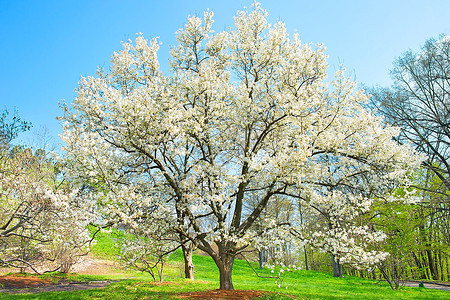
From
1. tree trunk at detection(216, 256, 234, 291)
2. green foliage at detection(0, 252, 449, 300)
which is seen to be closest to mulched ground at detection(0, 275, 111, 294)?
green foliage at detection(0, 252, 449, 300)

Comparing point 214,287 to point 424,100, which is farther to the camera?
point 424,100

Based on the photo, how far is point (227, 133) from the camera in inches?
489

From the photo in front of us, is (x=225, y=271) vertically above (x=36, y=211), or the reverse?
(x=36, y=211)

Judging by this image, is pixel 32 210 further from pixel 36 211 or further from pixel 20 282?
pixel 20 282

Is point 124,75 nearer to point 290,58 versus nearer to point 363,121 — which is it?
point 290,58

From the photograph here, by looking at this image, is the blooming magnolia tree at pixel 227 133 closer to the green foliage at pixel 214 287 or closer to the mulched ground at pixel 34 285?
the green foliage at pixel 214 287

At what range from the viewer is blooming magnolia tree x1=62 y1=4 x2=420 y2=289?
9344 mm

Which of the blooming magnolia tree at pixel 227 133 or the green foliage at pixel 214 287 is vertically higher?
the blooming magnolia tree at pixel 227 133

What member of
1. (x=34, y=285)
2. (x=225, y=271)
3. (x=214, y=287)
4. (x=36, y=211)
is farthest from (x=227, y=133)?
(x=34, y=285)

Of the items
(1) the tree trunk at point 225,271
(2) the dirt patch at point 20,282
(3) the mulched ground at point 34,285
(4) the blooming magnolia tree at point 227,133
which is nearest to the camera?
(4) the blooming magnolia tree at point 227,133

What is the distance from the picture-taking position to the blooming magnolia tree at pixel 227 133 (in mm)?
9344

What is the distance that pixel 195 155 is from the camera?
1364cm

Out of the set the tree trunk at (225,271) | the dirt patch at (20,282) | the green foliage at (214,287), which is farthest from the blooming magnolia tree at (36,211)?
the tree trunk at (225,271)

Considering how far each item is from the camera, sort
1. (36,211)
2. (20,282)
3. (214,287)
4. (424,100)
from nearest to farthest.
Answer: (36,211) → (214,287) → (20,282) → (424,100)
